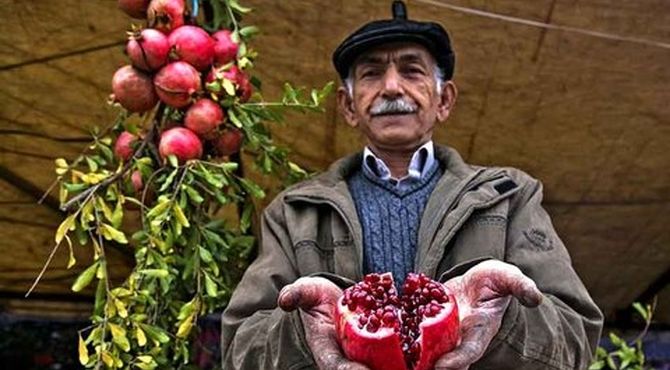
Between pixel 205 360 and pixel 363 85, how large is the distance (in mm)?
1673

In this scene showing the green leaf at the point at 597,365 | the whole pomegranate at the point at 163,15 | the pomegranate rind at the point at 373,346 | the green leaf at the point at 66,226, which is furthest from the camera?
the green leaf at the point at 597,365

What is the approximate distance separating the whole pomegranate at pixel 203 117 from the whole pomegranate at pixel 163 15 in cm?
16

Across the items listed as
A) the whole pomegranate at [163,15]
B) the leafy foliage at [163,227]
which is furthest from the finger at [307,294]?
the whole pomegranate at [163,15]

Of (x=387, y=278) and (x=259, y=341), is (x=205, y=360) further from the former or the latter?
(x=387, y=278)

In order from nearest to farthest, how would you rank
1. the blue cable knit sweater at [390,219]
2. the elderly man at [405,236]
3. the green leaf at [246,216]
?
the elderly man at [405,236] → the blue cable knit sweater at [390,219] → the green leaf at [246,216]

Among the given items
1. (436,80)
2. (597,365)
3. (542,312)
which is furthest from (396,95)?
(597,365)

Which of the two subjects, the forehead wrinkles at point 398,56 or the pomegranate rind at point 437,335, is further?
the forehead wrinkles at point 398,56

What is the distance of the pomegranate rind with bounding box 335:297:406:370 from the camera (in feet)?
4.85

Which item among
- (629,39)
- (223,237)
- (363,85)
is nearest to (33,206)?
(223,237)

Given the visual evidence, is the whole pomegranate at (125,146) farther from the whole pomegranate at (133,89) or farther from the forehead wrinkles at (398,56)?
the forehead wrinkles at (398,56)

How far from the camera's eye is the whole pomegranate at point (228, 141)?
225 centimetres

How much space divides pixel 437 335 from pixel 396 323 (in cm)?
6

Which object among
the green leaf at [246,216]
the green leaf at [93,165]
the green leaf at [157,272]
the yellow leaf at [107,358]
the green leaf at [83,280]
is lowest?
the yellow leaf at [107,358]

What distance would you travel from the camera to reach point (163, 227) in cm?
218
